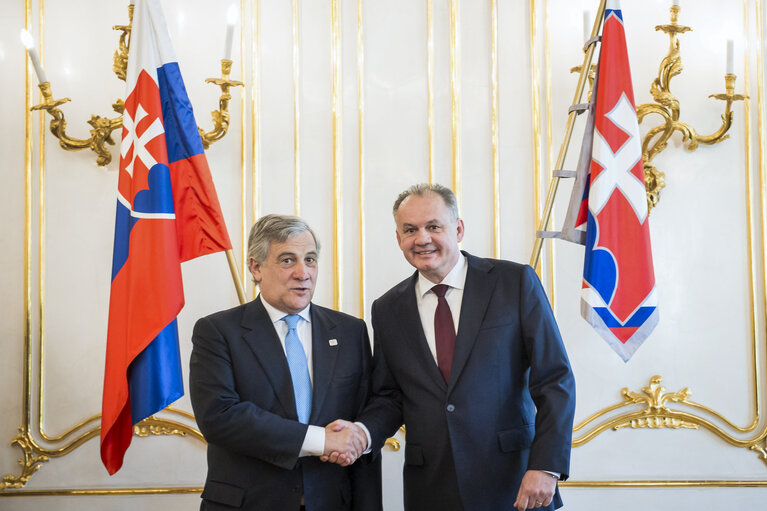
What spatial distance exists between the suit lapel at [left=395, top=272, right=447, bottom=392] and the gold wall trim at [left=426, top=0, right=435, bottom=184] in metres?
1.00

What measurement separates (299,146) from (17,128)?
131 centimetres

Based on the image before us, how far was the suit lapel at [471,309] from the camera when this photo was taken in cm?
218

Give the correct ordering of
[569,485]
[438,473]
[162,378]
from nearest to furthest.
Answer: [438,473] < [162,378] < [569,485]

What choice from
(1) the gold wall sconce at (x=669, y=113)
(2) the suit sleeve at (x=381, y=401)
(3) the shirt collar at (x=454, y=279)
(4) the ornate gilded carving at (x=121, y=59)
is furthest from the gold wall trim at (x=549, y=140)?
(4) the ornate gilded carving at (x=121, y=59)

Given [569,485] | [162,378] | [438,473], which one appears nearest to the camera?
[438,473]

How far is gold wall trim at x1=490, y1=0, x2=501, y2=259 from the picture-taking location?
3.25 meters

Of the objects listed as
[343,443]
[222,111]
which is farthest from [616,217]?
[222,111]

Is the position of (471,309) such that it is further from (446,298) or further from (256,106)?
(256,106)

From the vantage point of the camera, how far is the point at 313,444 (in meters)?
2.09

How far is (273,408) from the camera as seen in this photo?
218cm

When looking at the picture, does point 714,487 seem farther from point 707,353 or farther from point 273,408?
point 273,408

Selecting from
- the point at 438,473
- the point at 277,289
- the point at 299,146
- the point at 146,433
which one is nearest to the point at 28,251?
the point at 146,433

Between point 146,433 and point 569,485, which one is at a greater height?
point 146,433

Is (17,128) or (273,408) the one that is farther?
(17,128)
